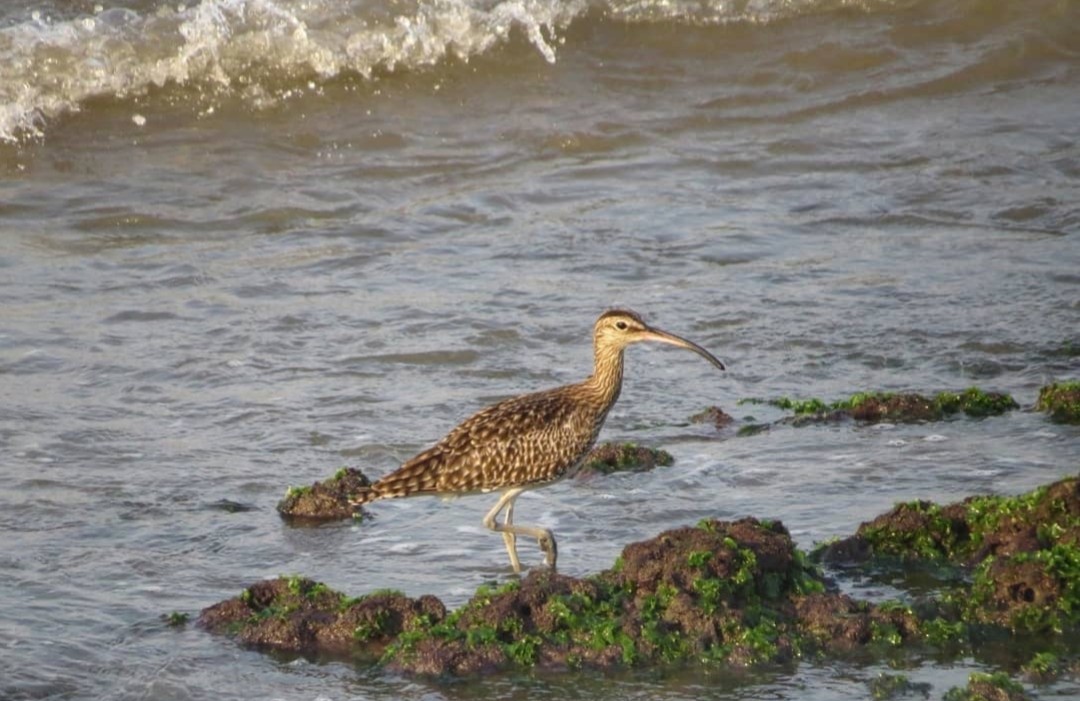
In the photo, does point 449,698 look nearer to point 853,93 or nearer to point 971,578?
point 971,578

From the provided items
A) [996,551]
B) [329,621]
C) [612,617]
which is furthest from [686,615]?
[996,551]

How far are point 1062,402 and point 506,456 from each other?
2826mm

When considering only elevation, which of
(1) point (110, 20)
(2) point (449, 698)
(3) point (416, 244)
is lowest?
(2) point (449, 698)

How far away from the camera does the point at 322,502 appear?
323 inches

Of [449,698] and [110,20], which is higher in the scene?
[110,20]

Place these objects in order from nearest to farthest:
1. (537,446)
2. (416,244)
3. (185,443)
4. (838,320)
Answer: (537,446) → (185,443) → (838,320) → (416,244)

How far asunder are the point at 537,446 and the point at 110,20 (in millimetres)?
9584

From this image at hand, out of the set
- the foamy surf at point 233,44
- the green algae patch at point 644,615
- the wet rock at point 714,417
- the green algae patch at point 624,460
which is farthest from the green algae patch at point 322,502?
the foamy surf at point 233,44

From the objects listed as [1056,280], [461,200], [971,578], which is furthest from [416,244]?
[971,578]

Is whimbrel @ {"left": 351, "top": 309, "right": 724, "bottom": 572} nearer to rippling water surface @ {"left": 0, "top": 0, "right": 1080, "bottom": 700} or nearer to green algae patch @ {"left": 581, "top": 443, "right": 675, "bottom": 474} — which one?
rippling water surface @ {"left": 0, "top": 0, "right": 1080, "bottom": 700}

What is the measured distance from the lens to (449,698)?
626 cm

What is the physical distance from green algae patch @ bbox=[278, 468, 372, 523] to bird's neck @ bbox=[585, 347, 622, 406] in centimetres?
119

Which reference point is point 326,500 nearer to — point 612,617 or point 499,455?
point 499,455

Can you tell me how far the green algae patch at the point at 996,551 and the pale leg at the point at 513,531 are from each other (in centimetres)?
110
